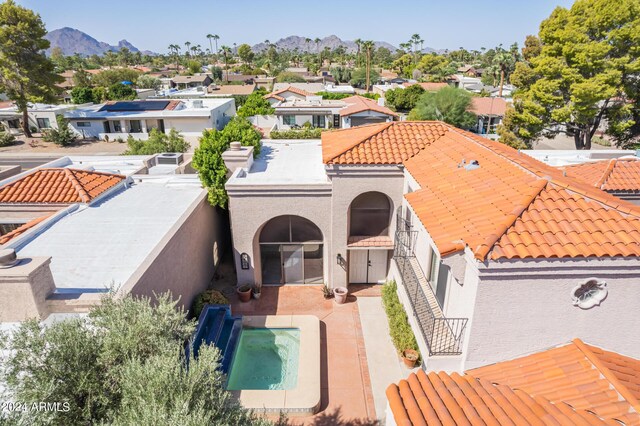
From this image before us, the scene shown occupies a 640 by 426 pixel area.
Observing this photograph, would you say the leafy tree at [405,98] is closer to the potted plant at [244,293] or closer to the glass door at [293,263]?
the glass door at [293,263]

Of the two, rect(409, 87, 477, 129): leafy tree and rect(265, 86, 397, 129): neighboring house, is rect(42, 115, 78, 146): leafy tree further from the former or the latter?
rect(409, 87, 477, 129): leafy tree

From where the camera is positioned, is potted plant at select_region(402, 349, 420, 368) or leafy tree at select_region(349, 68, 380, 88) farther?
leafy tree at select_region(349, 68, 380, 88)

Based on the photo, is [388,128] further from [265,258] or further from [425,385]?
[425,385]

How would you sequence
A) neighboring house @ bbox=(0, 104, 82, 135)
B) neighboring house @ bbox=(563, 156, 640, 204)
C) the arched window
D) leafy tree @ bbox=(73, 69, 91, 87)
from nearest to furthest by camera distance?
the arched window, neighboring house @ bbox=(563, 156, 640, 204), neighboring house @ bbox=(0, 104, 82, 135), leafy tree @ bbox=(73, 69, 91, 87)

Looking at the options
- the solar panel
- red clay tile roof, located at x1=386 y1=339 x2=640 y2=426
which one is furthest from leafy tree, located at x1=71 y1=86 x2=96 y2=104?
red clay tile roof, located at x1=386 y1=339 x2=640 y2=426

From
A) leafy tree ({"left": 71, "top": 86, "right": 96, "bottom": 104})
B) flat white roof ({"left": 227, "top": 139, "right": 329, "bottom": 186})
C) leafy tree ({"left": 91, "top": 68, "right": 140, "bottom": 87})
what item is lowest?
flat white roof ({"left": 227, "top": 139, "right": 329, "bottom": 186})
